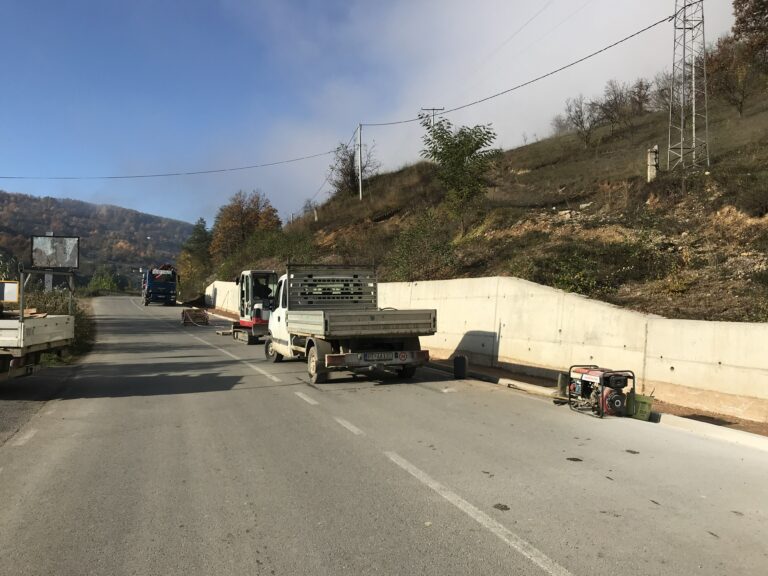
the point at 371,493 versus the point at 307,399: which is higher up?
the point at 371,493

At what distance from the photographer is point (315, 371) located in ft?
40.1

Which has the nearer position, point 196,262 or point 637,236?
point 637,236

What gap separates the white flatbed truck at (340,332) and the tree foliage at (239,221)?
218ft

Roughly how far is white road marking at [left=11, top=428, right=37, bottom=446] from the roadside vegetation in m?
11.0

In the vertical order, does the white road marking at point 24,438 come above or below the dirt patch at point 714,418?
below

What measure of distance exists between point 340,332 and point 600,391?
514 centimetres

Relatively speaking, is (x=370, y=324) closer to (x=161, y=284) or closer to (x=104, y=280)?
(x=161, y=284)

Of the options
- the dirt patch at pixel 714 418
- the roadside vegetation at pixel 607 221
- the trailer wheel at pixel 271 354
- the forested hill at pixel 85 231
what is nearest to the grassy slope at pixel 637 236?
the roadside vegetation at pixel 607 221

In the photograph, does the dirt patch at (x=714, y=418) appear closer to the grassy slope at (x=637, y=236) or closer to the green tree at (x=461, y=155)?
the grassy slope at (x=637, y=236)

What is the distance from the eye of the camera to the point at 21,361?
33.7ft

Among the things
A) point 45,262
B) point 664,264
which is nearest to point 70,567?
point 664,264

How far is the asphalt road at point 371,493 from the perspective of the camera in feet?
13.0

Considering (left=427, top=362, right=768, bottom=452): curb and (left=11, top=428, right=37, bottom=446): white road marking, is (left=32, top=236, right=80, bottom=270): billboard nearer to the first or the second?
(left=11, top=428, right=37, bottom=446): white road marking

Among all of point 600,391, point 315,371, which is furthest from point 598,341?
point 315,371
